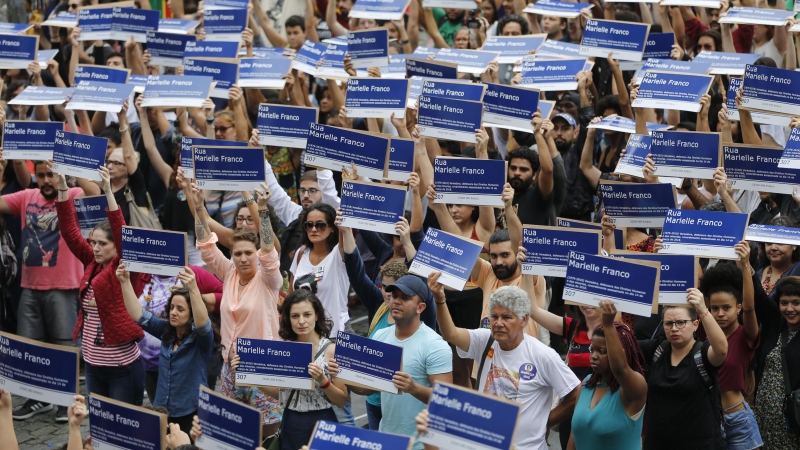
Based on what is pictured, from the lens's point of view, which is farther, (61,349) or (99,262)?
(99,262)

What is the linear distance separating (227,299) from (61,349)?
171 cm

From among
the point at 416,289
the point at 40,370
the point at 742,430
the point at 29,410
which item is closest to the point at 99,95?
the point at 29,410

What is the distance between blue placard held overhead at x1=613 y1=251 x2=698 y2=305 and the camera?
24.5 feet

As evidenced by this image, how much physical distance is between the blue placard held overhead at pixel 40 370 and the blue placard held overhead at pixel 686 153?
473 centimetres

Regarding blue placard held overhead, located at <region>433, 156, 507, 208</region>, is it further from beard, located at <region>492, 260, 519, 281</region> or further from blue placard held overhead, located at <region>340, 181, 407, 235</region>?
beard, located at <region>492, 260, 519, 281</region>

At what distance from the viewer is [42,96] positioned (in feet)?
Answer: 39.7

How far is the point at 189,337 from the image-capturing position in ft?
28.5

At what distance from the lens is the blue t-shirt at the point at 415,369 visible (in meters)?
7.30

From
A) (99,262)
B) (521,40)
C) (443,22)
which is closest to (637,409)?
(99,262)

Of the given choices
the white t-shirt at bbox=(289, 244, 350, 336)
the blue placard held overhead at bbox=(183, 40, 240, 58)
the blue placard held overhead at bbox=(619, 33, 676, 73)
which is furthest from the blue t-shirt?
the blue placard held overhead at bbox=(183, 40, 240, 58)

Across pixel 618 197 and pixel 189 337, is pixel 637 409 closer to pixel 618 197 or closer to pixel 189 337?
pixel 618 197

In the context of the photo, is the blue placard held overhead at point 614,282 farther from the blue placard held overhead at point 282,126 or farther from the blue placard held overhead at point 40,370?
the blue placard held overhead at point 282,126

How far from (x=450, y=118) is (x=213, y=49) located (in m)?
3.96

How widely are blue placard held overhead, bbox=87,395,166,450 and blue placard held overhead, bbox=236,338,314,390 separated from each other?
0.92m
